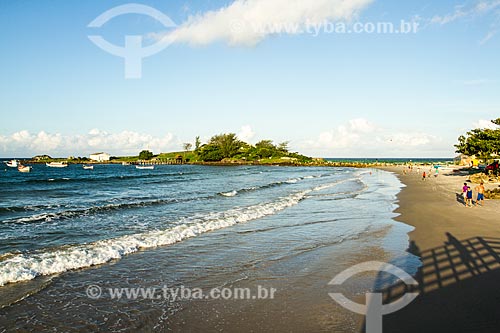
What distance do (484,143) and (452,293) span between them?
39456 millimetres

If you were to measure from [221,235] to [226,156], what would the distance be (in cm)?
13885

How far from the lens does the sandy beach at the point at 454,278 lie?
20.5 feet

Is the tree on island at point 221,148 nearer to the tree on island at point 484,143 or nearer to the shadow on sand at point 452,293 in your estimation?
the tree on island at point 484,143

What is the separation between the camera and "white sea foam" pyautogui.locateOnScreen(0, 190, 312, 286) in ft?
31.4

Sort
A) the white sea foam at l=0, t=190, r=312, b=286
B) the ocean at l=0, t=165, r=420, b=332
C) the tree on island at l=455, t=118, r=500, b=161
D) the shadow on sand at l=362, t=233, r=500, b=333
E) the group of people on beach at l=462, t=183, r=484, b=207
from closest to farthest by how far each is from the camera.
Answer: the shadow on sand at l=362, t=233, r=500, b=333 → the ocean at l=0, t=165, r=420, b=332 → the white sea foam at l=0, t=190, r=312, b=286 → the group of people on beach at l=462, t=183, r=484, b=207 → the tree on island at l=455, t=118, r=500, b=161

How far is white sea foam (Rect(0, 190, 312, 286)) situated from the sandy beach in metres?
8.42

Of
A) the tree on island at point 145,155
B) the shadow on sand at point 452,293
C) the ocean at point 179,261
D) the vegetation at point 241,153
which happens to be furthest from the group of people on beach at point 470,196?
Result: the tree on island at point 145,155

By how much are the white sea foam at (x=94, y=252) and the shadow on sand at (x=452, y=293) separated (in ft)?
27.1

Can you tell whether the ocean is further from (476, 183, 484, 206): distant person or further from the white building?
the white building

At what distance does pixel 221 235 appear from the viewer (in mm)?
14758

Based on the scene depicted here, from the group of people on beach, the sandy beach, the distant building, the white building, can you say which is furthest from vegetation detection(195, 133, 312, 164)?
the sandy beach

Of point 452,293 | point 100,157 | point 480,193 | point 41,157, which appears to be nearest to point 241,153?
point 100,157

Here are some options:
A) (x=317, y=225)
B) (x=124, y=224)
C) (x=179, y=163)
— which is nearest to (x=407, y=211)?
(x=317, y=225)

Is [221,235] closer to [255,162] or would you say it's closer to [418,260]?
[418,260]
